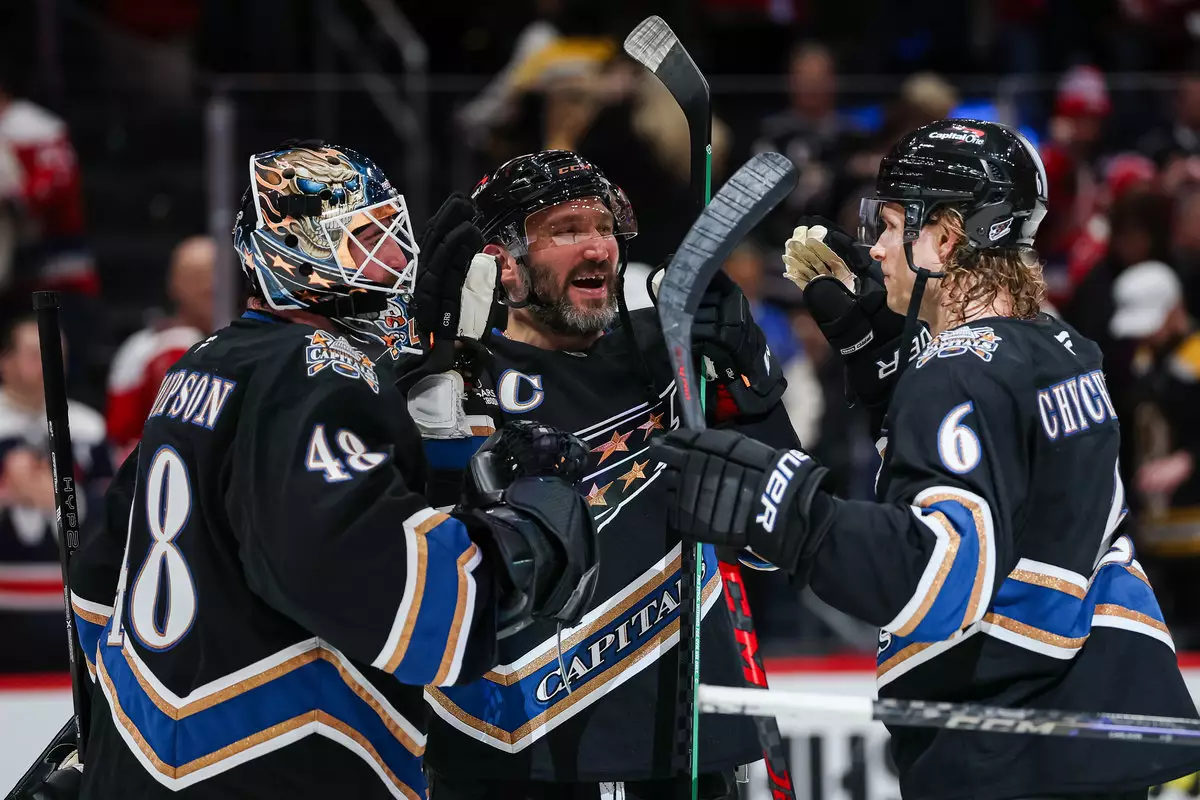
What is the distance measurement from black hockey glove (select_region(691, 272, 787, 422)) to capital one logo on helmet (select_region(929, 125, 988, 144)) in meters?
0.40

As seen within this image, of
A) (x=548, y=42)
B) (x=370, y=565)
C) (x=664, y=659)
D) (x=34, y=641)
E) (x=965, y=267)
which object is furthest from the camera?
(x=548, y=42)

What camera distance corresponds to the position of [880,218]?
7.66 feet

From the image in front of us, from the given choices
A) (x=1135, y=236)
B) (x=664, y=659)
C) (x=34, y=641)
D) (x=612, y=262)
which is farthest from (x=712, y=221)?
(x=1135, y=236)

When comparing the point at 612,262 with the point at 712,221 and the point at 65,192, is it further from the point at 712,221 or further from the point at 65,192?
the point at 65,192

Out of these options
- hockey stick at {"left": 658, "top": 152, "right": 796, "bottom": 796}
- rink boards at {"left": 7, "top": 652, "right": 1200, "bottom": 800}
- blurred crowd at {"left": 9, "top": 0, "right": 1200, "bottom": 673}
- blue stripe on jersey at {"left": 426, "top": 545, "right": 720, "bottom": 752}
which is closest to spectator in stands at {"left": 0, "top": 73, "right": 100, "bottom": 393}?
blurred crowd at {"left": 9, "top": 0, "right": 1200, "bottom": 673}

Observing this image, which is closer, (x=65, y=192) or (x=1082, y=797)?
(x=1082, y=797)

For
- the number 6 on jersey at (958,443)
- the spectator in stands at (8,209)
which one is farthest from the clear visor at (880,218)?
the spectator in stands at (8,209)

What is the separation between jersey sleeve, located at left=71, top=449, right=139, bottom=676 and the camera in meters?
2.26

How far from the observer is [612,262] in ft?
8.77

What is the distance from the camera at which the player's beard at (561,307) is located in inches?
103

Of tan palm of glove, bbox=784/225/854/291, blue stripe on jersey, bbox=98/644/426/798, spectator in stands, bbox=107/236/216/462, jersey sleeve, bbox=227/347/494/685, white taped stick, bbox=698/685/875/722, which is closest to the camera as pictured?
white taped stick, bbox=698/685/875/722


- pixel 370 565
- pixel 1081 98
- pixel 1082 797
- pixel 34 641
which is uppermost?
pixel 1081 98

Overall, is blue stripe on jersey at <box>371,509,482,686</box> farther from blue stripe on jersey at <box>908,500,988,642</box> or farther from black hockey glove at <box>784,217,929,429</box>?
black hockey glove at <box>784,217,929,429</box>

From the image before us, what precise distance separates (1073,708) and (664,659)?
2.25 feet
